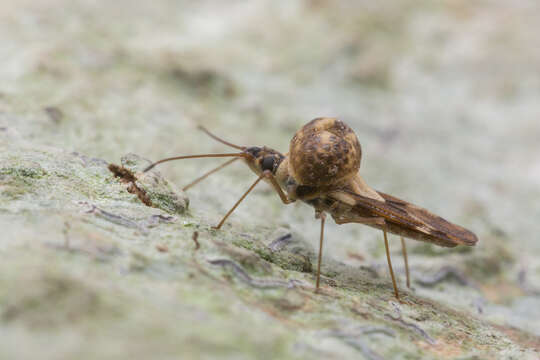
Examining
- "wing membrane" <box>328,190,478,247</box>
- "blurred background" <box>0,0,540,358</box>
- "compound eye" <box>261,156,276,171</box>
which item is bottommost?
"wing membrane" <box>328,190,478,247</box>

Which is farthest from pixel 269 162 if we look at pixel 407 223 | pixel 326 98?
pixel 326 98

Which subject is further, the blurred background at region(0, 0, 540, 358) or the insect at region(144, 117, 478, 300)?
the blurred background at region(0, 0, 540, 358)

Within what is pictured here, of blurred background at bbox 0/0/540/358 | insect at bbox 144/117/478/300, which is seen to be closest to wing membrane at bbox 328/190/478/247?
insect at bbox 144/117/478/300

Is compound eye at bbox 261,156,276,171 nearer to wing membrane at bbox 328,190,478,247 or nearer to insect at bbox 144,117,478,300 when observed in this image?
insect at bbox 144,117,478,300

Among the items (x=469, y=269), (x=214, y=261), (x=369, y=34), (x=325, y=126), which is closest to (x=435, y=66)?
(x=369, y=34)

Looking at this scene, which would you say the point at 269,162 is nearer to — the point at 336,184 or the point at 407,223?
the point at 336,184

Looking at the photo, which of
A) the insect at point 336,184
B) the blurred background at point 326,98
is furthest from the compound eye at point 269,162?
the blurred background at point 326,98
